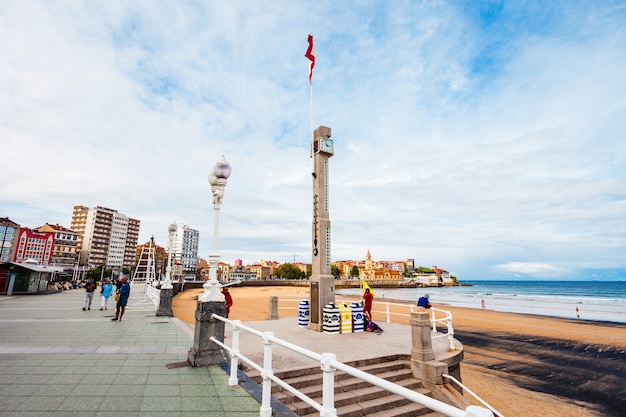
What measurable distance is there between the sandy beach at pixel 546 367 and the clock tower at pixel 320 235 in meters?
2.90

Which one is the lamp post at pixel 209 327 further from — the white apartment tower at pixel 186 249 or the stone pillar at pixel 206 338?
the white apartment tower at pixel 186 249

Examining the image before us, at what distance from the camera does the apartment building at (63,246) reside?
96.3 meters

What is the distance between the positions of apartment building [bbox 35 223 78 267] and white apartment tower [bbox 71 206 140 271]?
6031 millimetres

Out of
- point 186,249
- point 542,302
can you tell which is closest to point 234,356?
point 542,302

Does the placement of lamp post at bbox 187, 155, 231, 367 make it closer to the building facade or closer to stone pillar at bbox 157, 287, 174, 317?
stone pillar at bbox 157, 287, 174, 317

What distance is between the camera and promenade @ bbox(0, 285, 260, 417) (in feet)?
14.4

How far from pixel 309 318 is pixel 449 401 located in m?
6.32

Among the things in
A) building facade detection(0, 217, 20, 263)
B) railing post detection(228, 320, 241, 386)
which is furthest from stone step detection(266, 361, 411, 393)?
building facade detection(0, 217, 20, 263)

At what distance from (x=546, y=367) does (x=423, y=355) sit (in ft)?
30.2

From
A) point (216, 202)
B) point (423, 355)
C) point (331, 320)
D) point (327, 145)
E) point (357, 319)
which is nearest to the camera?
point (423, 355)

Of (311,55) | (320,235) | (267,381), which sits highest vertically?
(311,55)

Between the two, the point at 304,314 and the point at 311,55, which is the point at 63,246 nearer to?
the point at 304,314

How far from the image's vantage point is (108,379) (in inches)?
221

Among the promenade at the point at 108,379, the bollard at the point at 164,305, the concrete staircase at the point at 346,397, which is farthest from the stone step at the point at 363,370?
the bollard at the point at 164,305
